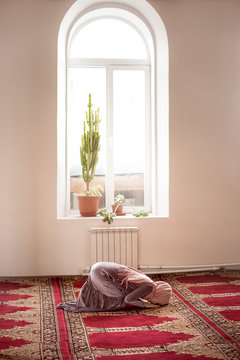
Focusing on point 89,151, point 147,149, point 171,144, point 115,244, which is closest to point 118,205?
point 115,244

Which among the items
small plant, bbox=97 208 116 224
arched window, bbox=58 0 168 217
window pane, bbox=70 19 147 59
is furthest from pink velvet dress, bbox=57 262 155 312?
window pane, bbox=70 19 147 59

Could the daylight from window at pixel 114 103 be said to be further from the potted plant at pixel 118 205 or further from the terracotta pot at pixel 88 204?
the terracotta pot at pixel 88 204

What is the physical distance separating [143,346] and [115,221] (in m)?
Result: 2.24

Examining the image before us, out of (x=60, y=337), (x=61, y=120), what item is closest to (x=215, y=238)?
(x=61, y=120)

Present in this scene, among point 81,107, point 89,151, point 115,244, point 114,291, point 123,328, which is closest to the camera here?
point 123,328

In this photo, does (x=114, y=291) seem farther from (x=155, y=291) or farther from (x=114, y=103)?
(x=114, y=103)

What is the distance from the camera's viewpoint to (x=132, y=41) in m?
5.78

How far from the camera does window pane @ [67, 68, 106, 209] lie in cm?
569

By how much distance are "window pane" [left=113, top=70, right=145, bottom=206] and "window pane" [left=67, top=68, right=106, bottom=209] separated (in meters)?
0.16

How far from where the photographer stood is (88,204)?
5.31 metres

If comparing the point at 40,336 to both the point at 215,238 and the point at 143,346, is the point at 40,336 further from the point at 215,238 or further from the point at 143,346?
the point at 215,238

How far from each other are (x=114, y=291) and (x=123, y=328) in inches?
20.2

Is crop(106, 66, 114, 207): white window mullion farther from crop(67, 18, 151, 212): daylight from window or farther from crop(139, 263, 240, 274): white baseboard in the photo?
crop(139, 263, 240, 274): white baseboard

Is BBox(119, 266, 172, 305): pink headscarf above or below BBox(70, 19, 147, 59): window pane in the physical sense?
below
